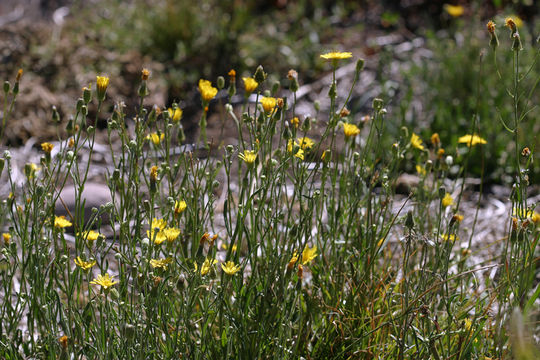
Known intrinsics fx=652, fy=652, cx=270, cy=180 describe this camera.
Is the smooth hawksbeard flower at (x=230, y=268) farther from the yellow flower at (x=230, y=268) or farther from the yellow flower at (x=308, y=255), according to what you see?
the yellow flower at (x=308, y=255)

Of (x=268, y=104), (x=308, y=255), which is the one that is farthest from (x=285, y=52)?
(x=308, y=255)

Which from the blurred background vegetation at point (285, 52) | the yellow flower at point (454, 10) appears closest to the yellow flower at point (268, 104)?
the blurred background vegetation at point (285, 52)

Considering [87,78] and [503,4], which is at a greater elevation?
[503,4]

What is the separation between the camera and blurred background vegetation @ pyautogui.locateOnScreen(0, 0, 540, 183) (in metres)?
3.90

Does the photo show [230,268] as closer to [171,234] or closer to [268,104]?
[171,234]

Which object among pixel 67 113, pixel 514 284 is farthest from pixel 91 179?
pixel 514 284

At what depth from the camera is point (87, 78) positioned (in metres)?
4.53

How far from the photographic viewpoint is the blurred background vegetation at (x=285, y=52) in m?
3.90

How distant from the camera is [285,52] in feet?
16.1

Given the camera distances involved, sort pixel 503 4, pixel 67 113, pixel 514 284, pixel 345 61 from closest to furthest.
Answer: pixel 514 284 < pixel 67 113 < pixel 345 61 < pixel 503 4

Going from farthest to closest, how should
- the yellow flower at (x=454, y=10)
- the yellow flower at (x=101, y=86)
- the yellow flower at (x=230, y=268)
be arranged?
the yellow flower at (x=454, y=10), the yellow flower at (x=101, y=86), the yellow flower at (x=230, y=268)

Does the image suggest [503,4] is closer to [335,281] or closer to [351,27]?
[351,27]

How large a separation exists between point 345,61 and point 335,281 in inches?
128

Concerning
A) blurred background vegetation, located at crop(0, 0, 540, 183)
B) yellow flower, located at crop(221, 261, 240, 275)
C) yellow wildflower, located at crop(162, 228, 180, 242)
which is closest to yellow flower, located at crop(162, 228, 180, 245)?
yellow wildflower, located at crop(162, 228, 180, 242)
